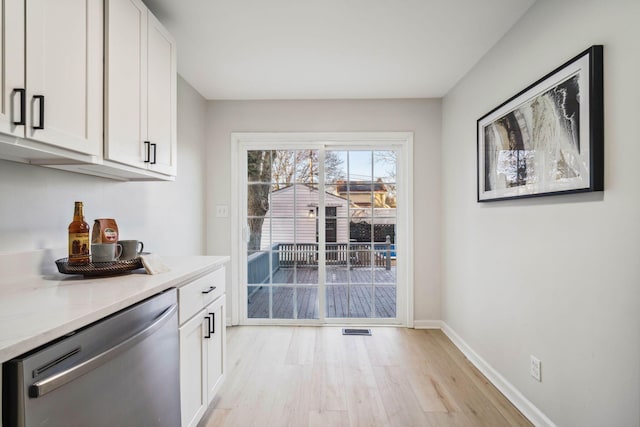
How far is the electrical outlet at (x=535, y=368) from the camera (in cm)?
188

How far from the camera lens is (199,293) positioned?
5.75 feet

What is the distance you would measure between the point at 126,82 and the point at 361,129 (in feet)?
7.67

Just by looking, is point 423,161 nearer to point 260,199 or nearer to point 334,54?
point 334,54

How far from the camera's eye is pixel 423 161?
3.48 metres

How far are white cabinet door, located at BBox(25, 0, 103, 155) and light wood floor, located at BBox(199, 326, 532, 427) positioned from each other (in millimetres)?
1675

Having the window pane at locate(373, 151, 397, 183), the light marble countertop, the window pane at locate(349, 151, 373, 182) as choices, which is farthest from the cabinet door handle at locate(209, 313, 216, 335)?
the window pane at locate(373, 151, 397, 183)

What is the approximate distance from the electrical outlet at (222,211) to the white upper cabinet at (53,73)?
2.10 metres

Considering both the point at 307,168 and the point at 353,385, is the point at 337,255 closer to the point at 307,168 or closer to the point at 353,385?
the point at 307,168

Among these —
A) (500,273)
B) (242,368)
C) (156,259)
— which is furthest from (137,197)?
(500,273)

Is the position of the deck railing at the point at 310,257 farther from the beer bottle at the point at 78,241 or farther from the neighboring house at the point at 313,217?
the beer bottle at the point at 78,241

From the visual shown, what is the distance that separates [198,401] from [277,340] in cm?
144

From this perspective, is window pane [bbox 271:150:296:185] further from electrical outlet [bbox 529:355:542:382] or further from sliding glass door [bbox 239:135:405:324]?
electrical outlet [bbox 529:355:542:382]

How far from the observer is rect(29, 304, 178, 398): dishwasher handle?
777mm

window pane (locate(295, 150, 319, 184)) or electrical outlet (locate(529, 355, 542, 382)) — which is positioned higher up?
window pane (locate(295, 150, 319, 184))
